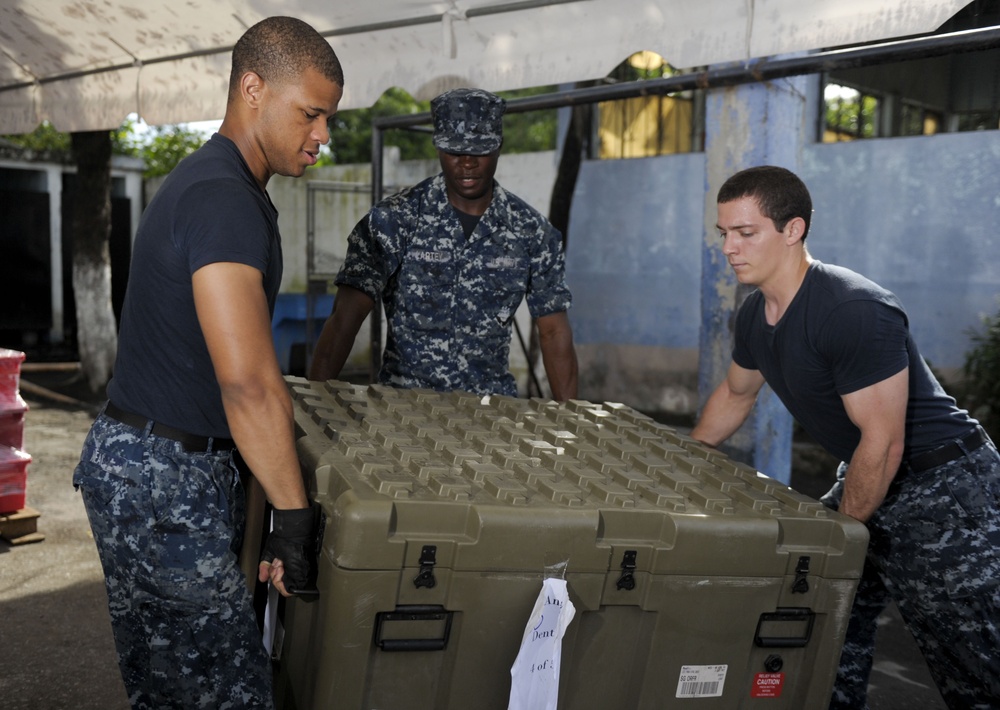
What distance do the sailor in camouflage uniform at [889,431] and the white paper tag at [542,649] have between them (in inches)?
34.1

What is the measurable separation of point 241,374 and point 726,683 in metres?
1.18

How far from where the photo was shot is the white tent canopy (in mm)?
3139

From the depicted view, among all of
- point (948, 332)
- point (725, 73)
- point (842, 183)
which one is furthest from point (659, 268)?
point (725, 73)

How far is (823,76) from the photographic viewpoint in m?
9.23

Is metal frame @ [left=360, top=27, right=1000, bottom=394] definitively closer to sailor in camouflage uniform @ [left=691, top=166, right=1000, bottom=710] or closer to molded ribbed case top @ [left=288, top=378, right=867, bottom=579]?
sailor in camouflage uniform @ [left=691, top=166, right=1000, bottom=710]

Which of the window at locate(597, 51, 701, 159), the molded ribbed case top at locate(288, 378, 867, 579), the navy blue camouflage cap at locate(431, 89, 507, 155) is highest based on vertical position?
the window at locate(597, 51, 701, 159)

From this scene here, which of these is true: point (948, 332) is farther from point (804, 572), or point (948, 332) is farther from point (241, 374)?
point (241, 374)

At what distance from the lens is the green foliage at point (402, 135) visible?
18.3m

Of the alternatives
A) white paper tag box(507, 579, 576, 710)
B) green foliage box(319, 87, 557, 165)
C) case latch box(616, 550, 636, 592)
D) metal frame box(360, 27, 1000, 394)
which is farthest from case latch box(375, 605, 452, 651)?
green foliage box(319, 87, 557, 165)

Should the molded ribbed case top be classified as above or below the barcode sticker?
above

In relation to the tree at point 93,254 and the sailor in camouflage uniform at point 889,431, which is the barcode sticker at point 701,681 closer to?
the sailor in camouflage uniform at point 889,431

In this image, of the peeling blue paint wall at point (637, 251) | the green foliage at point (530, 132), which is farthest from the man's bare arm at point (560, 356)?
the green foliage at point (530, 132)

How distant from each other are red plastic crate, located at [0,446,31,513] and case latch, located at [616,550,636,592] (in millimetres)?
3582

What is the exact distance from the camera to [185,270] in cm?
191
